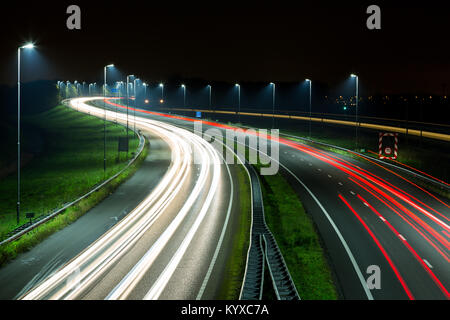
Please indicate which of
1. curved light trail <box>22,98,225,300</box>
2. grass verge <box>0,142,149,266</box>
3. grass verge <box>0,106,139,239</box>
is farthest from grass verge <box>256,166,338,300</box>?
grass verge <box>0,106,139,239</box>

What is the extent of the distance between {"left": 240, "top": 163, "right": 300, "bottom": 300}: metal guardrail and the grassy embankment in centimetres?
1058

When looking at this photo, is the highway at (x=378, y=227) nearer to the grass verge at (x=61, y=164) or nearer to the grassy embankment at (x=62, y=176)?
the grassy embankment at (x=62, y=176)

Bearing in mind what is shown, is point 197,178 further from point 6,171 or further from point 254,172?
point 6,171

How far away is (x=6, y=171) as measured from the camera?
2756 inches

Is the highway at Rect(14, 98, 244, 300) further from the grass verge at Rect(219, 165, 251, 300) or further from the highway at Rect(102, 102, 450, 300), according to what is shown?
the highway at Rect(102, 102, 450, 300)

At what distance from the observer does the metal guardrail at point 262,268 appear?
16047 mm

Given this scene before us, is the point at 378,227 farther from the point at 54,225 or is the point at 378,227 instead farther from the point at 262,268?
the point at 54,225

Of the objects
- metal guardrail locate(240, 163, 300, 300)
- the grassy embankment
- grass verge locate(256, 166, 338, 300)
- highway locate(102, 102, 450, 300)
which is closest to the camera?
metal guardrail locate(240, 163, 300, 300)

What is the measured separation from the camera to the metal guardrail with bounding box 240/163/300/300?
52.6 ft

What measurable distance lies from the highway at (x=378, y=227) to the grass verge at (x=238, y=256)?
13.9 ft

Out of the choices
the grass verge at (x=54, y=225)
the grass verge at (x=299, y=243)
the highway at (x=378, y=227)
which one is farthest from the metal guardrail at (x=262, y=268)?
the grass verge at (x=54, y=225)

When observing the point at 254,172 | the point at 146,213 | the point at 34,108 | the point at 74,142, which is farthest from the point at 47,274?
the point at 34,108

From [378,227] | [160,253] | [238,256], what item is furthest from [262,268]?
[378,227]
